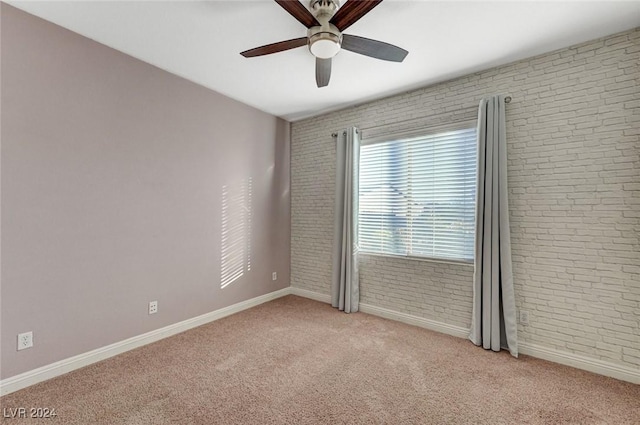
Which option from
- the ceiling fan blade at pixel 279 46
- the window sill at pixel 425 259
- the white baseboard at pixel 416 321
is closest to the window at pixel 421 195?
the window sill at pixel 425 259

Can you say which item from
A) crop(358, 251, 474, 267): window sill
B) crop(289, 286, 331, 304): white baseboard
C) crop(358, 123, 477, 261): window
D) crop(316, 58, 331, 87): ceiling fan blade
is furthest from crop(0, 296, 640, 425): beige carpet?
crop(316, 58, 331, 87): ceiling fan blade

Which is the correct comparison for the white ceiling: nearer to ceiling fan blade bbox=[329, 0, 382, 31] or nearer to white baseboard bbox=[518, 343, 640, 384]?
ceiling fan blade bbox=[329, 0, 382, 31]

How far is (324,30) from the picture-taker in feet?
5.96

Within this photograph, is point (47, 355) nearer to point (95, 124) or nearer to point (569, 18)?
point (95, 124)

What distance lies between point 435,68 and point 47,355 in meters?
4.07

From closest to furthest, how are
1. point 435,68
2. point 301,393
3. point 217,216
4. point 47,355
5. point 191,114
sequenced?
point 301,393, point 47,355, point 435,68, point 191,114, point 217,216

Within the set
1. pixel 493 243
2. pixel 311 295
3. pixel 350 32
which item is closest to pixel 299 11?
pixel 350 32

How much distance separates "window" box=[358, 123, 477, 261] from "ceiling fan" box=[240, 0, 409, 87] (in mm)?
1335

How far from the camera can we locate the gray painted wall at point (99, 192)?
6.60 ft

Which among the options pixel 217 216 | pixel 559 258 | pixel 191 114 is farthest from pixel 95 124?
pixel 559 258

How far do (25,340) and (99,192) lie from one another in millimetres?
1173

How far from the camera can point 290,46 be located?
1992mm

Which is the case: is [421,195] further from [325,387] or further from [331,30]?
[325,387]

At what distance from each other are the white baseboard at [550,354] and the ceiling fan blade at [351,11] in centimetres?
291
